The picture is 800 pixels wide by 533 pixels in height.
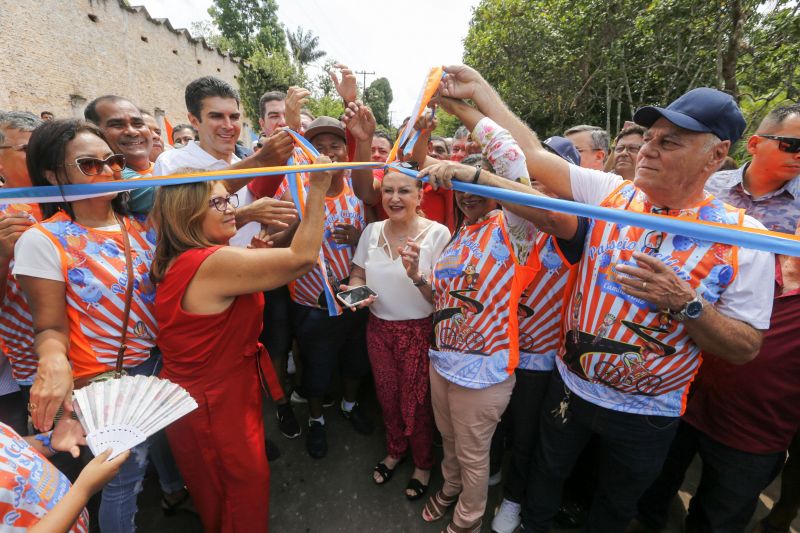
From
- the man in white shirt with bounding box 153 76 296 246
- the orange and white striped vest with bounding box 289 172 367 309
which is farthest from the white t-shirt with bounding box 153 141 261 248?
the orange and white striped vest with bounding box 289 172 367 309

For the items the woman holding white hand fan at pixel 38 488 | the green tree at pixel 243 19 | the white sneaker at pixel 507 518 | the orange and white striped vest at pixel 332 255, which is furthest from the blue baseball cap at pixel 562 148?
the green tree at pixel 243 19

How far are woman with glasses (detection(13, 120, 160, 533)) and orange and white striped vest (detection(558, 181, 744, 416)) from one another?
2.29 m

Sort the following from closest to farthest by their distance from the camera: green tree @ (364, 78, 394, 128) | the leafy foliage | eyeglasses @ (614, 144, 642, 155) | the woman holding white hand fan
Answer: the woman holding white hand fan < eyeglasses @ (614, 144, 642, 155) < the leafy foliage < green tree @ (364, 78, 394, 128)

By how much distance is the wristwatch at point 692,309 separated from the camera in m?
1.41

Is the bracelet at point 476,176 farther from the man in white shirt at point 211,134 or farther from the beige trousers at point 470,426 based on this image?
the man in white shirt at point 211,134

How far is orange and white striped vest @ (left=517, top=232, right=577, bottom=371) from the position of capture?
2195 millimetres

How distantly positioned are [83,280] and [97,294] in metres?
0.09

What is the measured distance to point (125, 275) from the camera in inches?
73.9

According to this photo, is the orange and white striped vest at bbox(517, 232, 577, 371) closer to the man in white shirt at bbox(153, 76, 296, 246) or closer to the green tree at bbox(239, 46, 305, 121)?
the man in white shirt at bbox(153, 76, 296, 246)

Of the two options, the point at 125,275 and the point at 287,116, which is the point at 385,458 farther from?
the point at 287,116

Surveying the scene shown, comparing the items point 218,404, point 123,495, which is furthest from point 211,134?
point 123,495

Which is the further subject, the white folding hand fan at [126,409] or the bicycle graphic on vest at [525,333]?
the bicycle graphic on vest at [525,333]

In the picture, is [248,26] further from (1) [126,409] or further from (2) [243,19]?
(1) [126,409]

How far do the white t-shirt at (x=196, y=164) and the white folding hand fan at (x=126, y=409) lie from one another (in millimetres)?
1433
